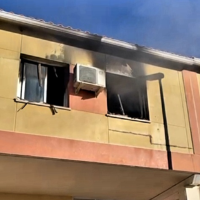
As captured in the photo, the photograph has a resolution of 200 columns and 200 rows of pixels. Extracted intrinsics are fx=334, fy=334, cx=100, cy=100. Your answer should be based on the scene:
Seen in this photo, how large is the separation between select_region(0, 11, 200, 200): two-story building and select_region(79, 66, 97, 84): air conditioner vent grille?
0.08 feet

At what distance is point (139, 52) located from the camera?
952 centimetres

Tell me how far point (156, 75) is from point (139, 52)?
82cm

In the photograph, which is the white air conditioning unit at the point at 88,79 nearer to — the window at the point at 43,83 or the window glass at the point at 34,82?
the window at the point at 43,83

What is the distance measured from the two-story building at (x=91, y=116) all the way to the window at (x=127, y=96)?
0.09ft

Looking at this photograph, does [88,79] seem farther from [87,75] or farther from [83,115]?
[83,115]

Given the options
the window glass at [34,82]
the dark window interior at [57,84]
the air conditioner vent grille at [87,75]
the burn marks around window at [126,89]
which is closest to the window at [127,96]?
the burn marks around window at [126,89]

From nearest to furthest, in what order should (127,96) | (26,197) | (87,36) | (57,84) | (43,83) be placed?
(43,83) → (57,84) → (87,36) → (127,96) → (26,197)

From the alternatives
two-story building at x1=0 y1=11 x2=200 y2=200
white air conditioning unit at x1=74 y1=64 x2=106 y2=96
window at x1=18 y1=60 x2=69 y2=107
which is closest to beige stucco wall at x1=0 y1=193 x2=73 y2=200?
two-story building at x1=0 y1=11 x2=200 y2=200

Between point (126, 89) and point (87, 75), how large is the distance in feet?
5.10

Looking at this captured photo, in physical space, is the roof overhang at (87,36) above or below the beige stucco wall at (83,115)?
above

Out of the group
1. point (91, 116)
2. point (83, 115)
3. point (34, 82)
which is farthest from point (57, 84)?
point (91, 116)

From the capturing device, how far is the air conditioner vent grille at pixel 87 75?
8.19 metres

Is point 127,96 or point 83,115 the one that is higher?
point 127,96

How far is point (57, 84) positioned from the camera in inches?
338
